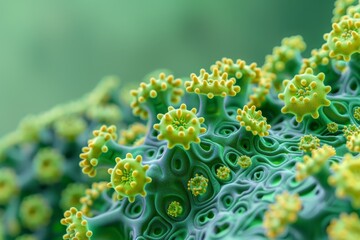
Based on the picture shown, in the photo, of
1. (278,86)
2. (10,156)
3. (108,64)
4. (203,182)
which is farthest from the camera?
(108,64)

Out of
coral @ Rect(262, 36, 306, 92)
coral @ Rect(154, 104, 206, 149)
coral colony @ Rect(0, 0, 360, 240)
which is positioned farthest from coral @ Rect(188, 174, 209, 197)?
coral @ Rect(262, 36, 306, 92)

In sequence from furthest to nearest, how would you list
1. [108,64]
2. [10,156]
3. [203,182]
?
1. [108,64]
2. [10,156]
3. [203,182]

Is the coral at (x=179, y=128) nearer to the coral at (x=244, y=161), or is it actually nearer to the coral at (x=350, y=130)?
the coral at (x=244, y=161)

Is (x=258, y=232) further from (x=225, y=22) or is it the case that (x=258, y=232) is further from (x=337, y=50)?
(x=225, y=22)

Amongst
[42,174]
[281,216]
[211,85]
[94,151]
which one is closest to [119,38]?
[42,174]

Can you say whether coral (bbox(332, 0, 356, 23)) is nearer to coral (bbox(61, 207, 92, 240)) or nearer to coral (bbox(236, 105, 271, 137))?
coral (bbox(236, 105, 271, 137))

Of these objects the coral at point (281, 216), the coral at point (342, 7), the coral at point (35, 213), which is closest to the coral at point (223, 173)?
the coral at point (281, 216)

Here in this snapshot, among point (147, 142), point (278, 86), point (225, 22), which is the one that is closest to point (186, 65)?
point (225, 22)
